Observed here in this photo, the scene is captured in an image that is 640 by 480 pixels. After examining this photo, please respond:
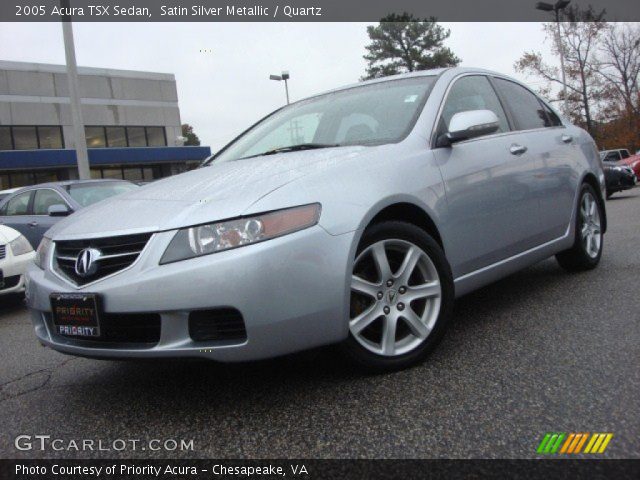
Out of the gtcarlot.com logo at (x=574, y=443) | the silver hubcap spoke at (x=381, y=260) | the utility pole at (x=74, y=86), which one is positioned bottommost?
the gtcarlot.com logo at (x=574, y=443)

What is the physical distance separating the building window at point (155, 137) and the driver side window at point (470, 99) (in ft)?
117

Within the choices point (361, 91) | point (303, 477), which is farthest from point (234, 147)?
point (303, 477)

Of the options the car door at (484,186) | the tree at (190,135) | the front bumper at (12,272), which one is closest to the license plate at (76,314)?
the car door at (484,186)

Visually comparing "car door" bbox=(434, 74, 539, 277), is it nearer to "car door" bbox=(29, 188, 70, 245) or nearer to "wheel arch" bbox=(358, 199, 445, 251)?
"wheel arch" bbox=(358, 199, 445, 251)

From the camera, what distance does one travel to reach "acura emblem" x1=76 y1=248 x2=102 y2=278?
2.33 meters

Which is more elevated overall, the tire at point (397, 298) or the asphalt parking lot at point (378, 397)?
the tire at point (397, 298)

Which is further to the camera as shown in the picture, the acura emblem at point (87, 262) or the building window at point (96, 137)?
the building window at point (96, 137)

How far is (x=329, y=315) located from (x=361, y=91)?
1.84 m

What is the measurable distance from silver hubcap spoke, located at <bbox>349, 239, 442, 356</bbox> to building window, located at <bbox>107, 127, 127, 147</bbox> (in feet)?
118

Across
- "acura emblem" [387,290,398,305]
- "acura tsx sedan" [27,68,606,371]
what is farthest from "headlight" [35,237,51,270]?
"acura emblem" [387,290,398,305]

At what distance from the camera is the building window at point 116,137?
35500 millimetres

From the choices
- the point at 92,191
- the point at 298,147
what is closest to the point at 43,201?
the point at 92,191

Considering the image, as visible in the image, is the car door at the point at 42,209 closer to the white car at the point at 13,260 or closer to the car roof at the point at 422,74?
the white car at the point at 13,260

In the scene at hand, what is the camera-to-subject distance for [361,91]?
11.8 ft
